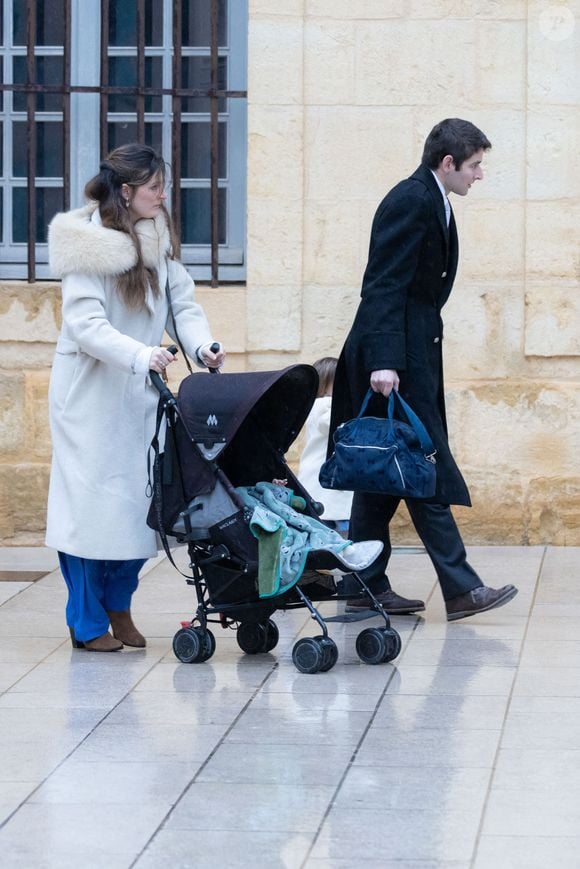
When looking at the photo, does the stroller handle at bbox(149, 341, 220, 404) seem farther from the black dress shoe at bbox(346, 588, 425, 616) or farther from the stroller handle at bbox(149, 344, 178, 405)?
the black dress shoe at bbox(346, 588, 425, 616)

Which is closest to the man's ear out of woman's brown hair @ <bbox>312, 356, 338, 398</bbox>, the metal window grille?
woman's brown hair @ <bbox>312, 356, 338, 398</bbox>

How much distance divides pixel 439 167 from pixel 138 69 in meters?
2.59

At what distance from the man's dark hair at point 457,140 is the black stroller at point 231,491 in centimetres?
116

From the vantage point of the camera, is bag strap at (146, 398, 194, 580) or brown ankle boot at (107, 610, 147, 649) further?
brown ankle boot at (107, 610, 147, 649)

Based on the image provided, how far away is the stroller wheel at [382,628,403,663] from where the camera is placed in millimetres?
5500

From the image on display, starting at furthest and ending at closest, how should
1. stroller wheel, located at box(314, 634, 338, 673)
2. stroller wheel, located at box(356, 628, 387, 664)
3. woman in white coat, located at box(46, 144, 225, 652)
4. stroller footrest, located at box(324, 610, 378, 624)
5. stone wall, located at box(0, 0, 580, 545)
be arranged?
1. stone wall, located at box(0, 0, 580, 545)
2. stroller footrest, located at box(324, 610, 378, 624)
3. woman in white coat, located at box(46, 144, 225, 652)
4. stroller wheel, located at box(356, 628, 387, 664)
5. stroller wheel, located at box(314, 634, 338, 673)

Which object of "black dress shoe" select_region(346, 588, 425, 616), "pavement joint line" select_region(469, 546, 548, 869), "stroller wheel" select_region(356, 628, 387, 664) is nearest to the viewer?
"pavement joint line" select_region(469, 546, 548, 869)

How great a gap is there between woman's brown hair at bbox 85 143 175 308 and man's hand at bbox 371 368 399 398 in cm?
92

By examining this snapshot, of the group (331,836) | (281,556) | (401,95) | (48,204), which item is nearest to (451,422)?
(401,95)

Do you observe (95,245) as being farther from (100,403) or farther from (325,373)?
(325,373)

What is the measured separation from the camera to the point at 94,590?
575cm

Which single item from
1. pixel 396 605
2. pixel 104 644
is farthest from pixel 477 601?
pixel 104 644

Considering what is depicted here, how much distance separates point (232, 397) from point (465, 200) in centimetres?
306

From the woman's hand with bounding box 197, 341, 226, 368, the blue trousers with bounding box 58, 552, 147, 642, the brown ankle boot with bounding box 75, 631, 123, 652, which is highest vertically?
the woman's hand with bounding box 197, 341, 226, 368
